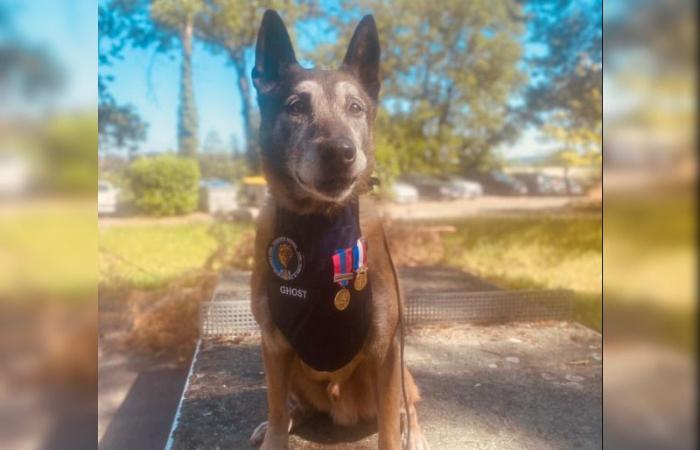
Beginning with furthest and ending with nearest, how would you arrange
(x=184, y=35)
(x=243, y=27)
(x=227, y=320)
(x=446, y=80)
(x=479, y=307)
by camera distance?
(x=446, y=80) → (x=479, y=307) → (x=184, y=35) → (x=243, y=27) → (x=227, y=320)

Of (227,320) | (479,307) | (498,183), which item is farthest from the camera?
(498,183)

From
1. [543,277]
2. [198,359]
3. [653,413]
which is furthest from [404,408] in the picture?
[543,277]

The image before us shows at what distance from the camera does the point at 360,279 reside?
1589mm

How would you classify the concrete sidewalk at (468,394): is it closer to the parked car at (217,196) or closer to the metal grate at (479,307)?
the metal grate at (479,307)

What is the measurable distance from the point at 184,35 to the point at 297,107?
1.90 metres

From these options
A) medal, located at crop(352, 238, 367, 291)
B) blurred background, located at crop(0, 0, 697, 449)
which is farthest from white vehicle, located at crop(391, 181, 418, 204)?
medal, located at crop(352, 238, 367, 291)

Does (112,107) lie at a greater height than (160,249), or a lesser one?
greater

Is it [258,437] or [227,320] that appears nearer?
[258,437]

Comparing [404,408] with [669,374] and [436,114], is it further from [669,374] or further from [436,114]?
[436,114]

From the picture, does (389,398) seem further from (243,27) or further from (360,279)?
(243,27)

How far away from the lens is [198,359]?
247 centimetres

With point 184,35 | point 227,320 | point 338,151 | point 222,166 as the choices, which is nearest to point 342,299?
point 338,151

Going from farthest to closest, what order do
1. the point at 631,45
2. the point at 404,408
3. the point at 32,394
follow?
the point at 404,408 < the point at 631,45 < the point at 32,394

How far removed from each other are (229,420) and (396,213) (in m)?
2.05
